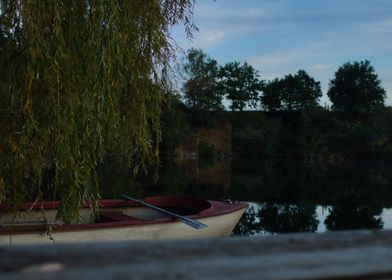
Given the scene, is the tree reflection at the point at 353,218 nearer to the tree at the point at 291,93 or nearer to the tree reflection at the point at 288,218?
the tree reflection at the point at 288,218

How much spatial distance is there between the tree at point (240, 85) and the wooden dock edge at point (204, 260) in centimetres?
5408

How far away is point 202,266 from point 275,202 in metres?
20.7

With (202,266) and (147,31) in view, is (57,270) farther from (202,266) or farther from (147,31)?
(147,31)

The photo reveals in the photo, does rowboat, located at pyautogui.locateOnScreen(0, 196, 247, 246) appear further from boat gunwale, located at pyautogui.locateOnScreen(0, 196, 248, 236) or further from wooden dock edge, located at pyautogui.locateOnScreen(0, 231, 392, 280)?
wooden dock edge, located at pyautogui.locateOnScreen(0, 231, 392, 280)

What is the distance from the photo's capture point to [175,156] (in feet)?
148

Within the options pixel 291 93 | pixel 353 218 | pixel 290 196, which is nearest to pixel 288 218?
pixel 353 218

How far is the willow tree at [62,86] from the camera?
4730 millimetres

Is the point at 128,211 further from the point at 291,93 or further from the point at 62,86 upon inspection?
the point at 291,93

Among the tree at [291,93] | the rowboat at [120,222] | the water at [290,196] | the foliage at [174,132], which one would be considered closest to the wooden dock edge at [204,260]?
the rowboat at [120,222]

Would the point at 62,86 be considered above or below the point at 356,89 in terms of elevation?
below

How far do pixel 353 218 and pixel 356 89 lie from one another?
40161 millimetres

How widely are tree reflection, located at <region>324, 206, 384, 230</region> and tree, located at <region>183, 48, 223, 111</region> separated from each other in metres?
31.1

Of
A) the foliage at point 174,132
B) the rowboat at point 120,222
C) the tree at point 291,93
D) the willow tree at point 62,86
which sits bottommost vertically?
the rowboat at point 120,222

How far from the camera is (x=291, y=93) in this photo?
56781 mm
